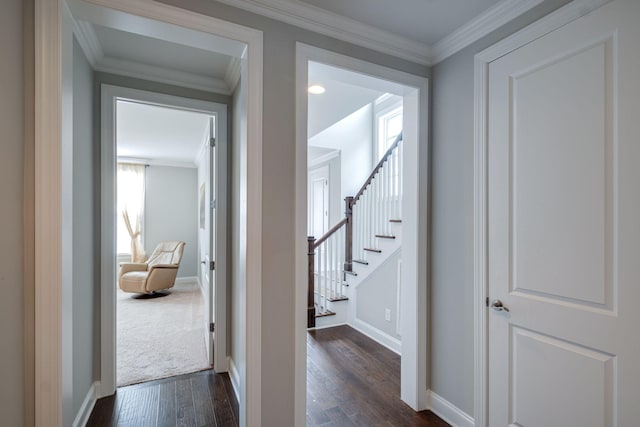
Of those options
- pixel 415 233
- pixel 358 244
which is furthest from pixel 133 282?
pixel 415 233

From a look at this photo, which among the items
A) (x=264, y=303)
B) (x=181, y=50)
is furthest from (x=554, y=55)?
(x=181, y=50)

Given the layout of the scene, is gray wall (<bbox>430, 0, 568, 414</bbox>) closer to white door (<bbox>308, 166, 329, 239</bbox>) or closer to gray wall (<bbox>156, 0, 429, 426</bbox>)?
gray wall (<bbox>156, 0, 429, 426</bbox>)

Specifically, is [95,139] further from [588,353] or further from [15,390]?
[588,353]

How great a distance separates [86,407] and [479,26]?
344cm

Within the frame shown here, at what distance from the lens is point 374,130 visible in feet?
18.9

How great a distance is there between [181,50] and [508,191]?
2262 mm

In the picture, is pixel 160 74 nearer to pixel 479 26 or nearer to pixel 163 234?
pixel 479 26

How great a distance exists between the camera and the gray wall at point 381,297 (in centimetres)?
317

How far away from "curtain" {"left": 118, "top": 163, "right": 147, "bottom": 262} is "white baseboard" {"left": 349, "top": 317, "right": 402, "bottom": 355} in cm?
477

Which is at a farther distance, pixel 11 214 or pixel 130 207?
pixel 130 207

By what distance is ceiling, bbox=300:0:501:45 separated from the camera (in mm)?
1656

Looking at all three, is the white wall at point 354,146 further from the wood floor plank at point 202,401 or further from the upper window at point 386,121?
the wood floor plank at point 202,401

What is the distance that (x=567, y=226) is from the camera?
1.39m

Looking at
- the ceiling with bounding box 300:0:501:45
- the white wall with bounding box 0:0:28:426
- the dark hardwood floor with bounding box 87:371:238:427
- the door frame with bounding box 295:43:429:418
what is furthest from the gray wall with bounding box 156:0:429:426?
the white wall with bounding box 0:0:28:426
